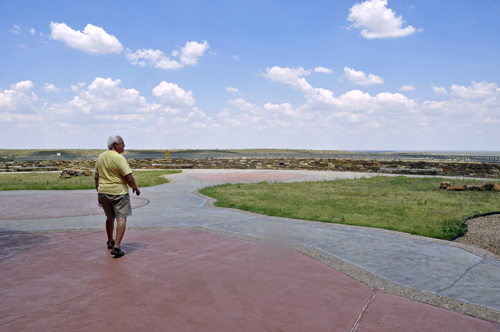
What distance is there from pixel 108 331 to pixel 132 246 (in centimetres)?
304

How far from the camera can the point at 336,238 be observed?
683 centimetres

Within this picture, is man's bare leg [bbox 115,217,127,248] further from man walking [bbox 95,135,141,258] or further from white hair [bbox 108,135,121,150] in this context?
white hair [bbox 108,135,121,150]

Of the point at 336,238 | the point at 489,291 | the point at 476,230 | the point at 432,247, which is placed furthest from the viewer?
the point at 476,230

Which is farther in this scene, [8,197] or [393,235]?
[8,197]

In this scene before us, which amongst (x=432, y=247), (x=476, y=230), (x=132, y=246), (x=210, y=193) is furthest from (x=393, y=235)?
(x=210, y=193)

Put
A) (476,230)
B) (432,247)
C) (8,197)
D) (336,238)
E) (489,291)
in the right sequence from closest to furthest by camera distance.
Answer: (489,291), (432,247), (336,238), (476,230), (8,197)

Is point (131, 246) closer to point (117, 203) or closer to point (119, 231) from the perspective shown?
point (119, 231)

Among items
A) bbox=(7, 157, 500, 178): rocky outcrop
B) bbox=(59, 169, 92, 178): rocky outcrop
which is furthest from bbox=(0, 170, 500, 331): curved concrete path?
bbox=(7, 157, 500, 178): rocky outcrop

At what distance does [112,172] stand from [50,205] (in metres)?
6.66

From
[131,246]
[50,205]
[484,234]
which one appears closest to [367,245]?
[484,234]

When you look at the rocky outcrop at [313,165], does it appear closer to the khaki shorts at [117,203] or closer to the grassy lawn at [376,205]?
the grassy lawn at [376,205]

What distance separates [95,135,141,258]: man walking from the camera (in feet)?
18.6

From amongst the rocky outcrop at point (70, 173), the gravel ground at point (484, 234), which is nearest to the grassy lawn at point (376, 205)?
the gravel ground at point (484, 234)

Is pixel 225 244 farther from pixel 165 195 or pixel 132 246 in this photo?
pixel 165 195
